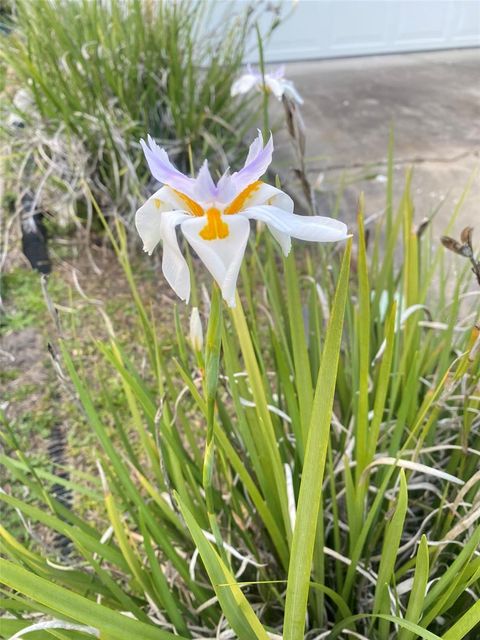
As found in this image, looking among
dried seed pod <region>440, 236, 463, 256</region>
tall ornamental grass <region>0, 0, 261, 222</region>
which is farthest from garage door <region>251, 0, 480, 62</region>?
dried seed pod <region>440, 236, 463, 256</region>

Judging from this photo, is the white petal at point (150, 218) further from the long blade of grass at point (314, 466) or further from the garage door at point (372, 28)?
the garage door at point (372, 28)

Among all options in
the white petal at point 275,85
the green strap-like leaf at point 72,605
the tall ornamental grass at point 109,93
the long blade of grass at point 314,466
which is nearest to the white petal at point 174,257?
the long blade of grass at point 314,466

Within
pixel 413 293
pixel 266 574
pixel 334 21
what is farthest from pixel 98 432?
pixel 334 21

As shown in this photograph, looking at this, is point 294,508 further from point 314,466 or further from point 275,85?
point 275,85

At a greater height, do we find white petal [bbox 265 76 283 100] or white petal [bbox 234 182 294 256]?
white petal [bbox 265 76 283 100]

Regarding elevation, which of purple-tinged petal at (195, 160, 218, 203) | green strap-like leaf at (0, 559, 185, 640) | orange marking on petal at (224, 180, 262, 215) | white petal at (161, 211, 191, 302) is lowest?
green strap-like leaf at (0, 559, 185, 640)

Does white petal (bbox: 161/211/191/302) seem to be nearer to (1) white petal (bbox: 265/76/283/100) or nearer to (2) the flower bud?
(2) the flower bud
